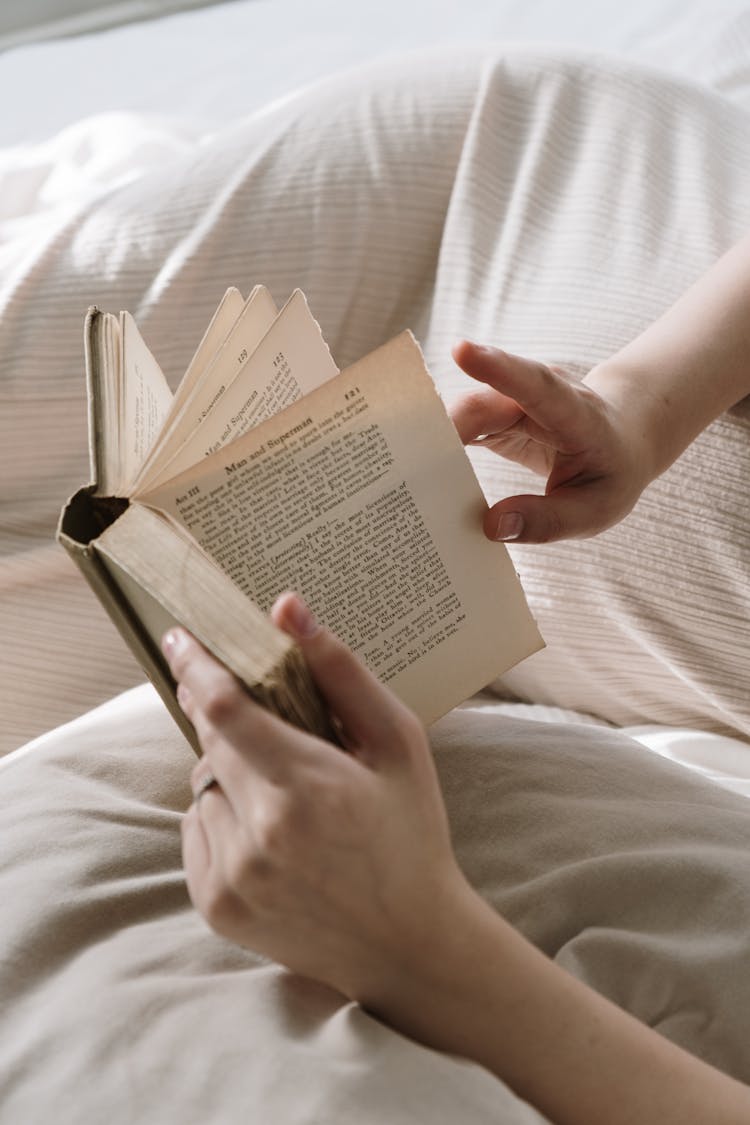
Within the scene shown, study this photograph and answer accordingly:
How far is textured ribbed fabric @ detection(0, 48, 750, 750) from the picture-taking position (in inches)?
29.9

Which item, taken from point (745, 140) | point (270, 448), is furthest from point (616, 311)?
point (270, 448)

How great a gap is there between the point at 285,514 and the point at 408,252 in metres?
0.45

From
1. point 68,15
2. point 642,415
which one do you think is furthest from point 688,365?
point 68,15

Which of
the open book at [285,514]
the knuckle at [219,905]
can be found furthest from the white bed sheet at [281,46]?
the knuckle at [219,905]

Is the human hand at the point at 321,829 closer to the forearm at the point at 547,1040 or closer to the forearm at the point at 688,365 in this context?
the forearm at the point at 547,1040

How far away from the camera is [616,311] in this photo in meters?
0.74

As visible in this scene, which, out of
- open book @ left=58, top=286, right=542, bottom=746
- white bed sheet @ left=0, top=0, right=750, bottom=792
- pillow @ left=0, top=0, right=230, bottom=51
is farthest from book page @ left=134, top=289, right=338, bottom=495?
pillow @ left=0, top=0, right=230, bottom=51

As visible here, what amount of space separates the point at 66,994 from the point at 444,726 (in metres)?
0.26

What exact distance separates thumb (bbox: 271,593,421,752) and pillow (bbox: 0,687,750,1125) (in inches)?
4.1

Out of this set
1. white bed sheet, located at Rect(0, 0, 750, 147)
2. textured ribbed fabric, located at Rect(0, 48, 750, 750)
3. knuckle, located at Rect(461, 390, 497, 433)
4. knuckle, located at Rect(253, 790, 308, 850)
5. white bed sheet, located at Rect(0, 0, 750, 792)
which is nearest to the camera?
knuckle, located at Rect(253, 790, 308, 850)

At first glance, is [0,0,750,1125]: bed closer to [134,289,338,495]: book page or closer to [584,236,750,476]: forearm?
[584,236,750,476]: forearm

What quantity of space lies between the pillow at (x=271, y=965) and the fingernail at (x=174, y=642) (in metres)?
0.13

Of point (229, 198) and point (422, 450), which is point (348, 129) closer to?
point (229, 198)

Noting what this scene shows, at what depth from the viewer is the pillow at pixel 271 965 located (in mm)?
381
